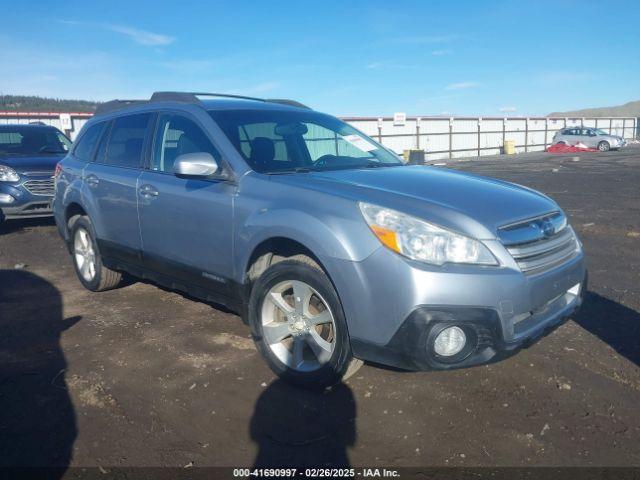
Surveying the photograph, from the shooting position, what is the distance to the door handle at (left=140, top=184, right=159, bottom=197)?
4234 millimetres

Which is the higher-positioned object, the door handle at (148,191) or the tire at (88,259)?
the door handle at (148,191)

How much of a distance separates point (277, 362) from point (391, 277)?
1078 millimetres

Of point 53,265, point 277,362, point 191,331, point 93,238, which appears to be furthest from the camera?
point 53,265

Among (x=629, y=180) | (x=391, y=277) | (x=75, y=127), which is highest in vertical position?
(x=75, y=127)

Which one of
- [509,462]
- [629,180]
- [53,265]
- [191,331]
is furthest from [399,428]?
[629,180]

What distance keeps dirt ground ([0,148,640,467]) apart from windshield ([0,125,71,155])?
5.64 metres

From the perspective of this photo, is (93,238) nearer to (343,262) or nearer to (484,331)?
(343,262)

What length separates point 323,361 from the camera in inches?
126

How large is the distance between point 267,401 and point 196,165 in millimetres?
1568

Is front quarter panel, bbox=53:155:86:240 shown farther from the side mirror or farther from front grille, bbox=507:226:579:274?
front grille, bbox=507:226:579:274

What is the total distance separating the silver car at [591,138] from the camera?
3500cm

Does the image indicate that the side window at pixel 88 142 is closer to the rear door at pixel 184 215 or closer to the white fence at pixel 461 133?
the rear door at pixel 184 215

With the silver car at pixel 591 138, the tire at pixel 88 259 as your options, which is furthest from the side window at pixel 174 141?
the silver car at pixel 591 138

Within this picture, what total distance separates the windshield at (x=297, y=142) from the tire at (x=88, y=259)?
7.07ft
